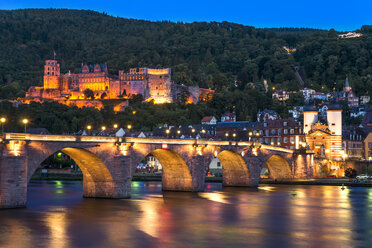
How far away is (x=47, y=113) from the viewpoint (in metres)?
130

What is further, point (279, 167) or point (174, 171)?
point (279, 167)

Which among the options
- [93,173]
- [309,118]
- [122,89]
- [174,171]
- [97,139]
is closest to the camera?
[97,139]

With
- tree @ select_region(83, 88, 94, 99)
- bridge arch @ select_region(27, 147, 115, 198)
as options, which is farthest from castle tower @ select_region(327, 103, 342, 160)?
tree @ select_region(83, 88, 94, 99)

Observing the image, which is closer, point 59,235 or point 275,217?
point 59,235

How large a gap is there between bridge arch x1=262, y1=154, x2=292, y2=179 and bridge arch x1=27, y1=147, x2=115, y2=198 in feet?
111

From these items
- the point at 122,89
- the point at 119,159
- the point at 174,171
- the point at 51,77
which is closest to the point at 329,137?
the point at 174,171

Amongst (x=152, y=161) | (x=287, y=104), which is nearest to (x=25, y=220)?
(x=152, y=161)

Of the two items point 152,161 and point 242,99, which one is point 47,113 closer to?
point 152,161

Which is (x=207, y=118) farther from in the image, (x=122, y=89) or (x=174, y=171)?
(x=174, y=171)

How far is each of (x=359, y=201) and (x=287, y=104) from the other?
10462 cm

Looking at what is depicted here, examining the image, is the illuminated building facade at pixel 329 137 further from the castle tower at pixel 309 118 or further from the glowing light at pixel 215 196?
the glowing light at pixel 215 196

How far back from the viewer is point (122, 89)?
167125mm

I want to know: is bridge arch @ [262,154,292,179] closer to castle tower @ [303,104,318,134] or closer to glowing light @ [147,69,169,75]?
castle tower @ [303,104,318,134]

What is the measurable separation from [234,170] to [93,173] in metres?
25.9
